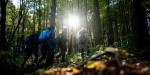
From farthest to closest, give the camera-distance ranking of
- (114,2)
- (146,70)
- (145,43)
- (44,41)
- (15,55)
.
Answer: (114,2)
(44,41)
(145,43)
(15,55)
(146,70)

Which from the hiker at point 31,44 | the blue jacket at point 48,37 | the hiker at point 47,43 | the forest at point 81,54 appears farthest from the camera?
the hiker at point 47,43

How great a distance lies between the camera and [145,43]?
12.9 meters

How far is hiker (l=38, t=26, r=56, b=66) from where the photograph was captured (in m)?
13.5

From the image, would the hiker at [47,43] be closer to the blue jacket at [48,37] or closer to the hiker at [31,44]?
the blue jacket at [48,37]

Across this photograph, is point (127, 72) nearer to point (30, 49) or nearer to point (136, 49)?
point (136, 49)

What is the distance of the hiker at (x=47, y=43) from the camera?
1354 cm

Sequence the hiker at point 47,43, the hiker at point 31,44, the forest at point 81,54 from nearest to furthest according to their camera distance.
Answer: the forest at point 81,54 < the hiker at point 31,44 < the hiker at point 47,43

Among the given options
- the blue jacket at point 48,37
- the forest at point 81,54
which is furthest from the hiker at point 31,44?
the blue jacket at point 48,37

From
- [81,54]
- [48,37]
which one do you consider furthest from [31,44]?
[81,54]

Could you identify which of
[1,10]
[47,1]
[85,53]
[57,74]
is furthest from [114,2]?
[57,74]

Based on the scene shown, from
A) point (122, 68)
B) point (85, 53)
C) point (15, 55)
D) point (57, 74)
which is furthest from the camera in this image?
point (85, 53)

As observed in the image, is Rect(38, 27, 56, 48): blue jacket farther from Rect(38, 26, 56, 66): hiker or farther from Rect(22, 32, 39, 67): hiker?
Rect(22, 32, 39, 67): hiker

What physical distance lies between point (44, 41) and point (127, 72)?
7.69 meters

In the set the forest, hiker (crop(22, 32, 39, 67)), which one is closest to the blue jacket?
the forest
